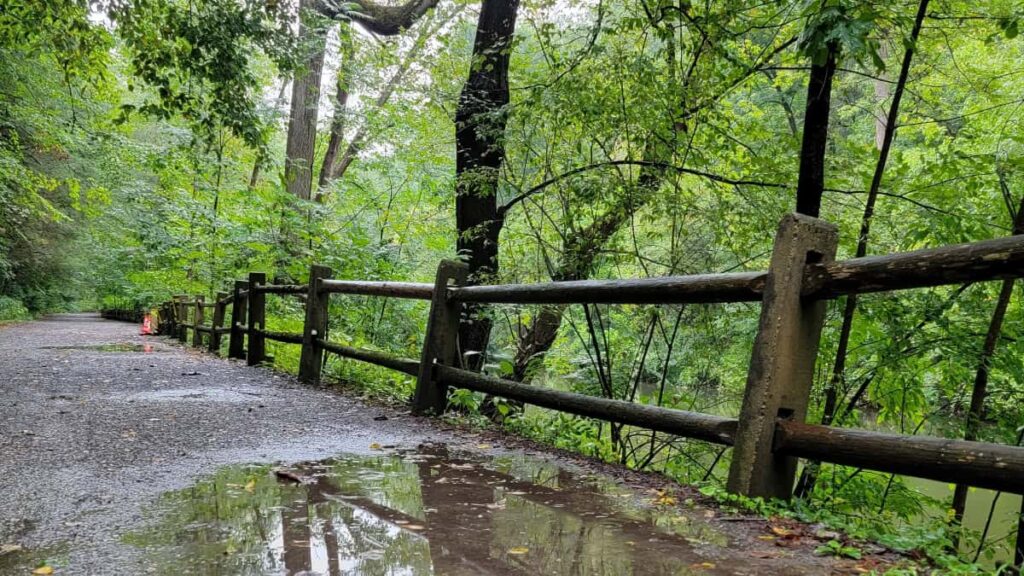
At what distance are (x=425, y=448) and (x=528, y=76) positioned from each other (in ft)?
15.6

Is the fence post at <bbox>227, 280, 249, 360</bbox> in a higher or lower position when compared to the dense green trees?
lower

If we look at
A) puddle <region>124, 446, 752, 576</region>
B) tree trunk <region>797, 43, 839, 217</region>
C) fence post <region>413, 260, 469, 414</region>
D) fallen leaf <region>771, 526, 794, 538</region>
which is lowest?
puddle <region>124, 446, 752, 576</region>

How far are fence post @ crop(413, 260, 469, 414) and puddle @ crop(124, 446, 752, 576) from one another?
166cm

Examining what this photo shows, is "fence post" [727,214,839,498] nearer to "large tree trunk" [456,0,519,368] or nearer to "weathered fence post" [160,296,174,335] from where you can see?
"large tree trunk" [456,0,519,368]

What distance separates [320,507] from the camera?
254 cm

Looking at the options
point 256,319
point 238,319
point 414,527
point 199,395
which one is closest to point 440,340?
point 199,395

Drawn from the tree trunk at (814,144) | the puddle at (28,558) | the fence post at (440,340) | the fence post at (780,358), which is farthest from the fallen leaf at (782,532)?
the fence post at (440,340)

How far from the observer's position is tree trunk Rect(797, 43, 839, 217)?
4355 millimetres

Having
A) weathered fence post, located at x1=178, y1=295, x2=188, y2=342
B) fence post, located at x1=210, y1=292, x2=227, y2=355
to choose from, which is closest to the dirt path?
fence post, located at x1=210, y1=292, x2=227, y2=355

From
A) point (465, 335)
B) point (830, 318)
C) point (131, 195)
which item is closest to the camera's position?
point (830, 318)

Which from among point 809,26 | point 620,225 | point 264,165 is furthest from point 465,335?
point 809,26

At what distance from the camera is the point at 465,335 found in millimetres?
6855

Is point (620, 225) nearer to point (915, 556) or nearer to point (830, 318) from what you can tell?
point (830, 318)

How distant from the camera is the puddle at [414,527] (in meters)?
2.01
